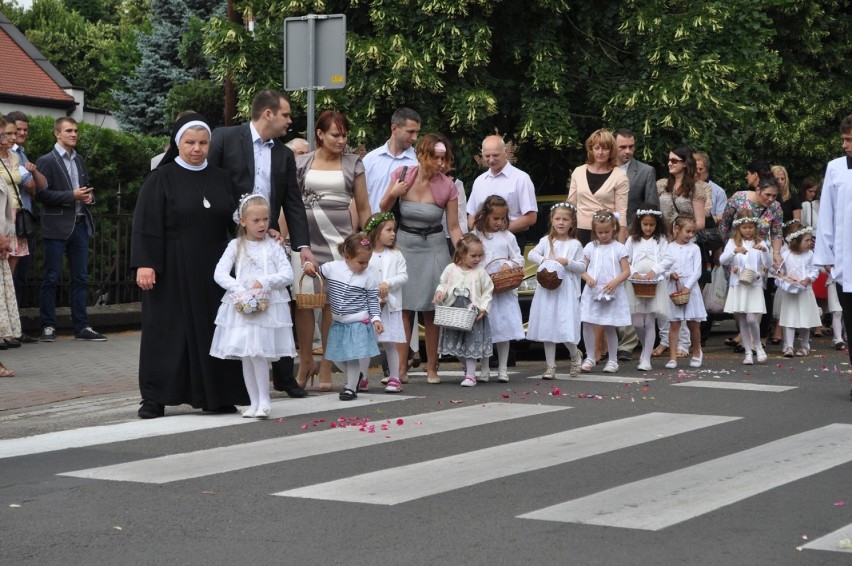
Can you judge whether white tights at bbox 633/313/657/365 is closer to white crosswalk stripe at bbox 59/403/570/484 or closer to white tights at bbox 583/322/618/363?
white tights at bbox 583/322/618/363

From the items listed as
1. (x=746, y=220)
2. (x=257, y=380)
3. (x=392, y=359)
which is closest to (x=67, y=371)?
(x=392, y=359)

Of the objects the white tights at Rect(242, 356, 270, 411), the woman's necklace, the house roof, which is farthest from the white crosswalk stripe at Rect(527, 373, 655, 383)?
the house roof

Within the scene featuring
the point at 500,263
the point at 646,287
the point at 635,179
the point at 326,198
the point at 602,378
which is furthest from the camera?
the point at 635,179

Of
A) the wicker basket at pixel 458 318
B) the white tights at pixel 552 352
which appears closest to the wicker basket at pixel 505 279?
the wicker basket at pixel 458 318

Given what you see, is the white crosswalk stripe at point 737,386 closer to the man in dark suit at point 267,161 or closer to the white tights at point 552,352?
the white tights at point 552,352

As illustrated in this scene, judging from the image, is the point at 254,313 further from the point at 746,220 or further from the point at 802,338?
the point at 802,338

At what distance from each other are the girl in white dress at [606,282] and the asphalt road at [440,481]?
1.91 m

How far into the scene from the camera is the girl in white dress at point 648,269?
1345 centimetres

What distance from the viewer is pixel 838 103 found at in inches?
1326

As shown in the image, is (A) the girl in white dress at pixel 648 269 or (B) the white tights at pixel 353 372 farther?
(A) the girl in white dress at pixel 648 269

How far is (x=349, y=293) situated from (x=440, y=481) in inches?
146

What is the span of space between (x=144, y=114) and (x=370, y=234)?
42.5 metres

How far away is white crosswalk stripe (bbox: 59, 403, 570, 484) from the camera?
7.47 m

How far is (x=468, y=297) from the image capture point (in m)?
11.8
